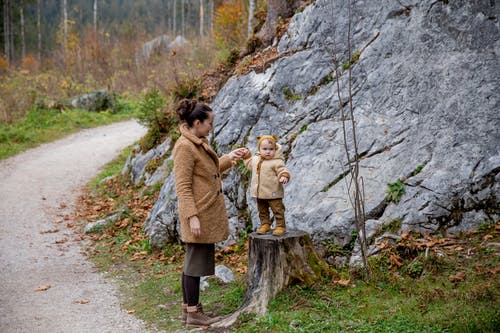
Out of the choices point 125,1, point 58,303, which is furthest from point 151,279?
point 125,1

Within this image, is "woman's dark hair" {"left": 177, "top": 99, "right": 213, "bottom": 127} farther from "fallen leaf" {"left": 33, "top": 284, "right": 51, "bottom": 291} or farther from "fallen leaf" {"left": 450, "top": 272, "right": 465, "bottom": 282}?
"fallen leaf" {"left": 33, "top": 284, "right": 51, "bottom": 291}

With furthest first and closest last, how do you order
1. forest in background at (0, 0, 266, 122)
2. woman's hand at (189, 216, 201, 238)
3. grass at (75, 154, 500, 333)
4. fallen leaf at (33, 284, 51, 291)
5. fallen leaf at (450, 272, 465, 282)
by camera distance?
forest in background at (0, 0, 266, 122) → fallen leaf at (33, 284, 51, 291) → fallen leaf at (450, 272, 465, 282) → woman's hand at (189, 216, 201, 238) → grass at (75, 154, 500, 333)

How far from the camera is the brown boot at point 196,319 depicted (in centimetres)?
518

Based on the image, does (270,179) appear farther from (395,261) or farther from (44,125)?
(44,125)

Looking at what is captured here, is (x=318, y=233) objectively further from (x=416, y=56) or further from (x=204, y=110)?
(x=416, y=56)

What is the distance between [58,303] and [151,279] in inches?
51.4

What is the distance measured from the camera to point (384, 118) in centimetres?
707

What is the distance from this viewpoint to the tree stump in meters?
5.16

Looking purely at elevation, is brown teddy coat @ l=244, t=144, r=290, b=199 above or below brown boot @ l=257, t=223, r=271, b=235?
above

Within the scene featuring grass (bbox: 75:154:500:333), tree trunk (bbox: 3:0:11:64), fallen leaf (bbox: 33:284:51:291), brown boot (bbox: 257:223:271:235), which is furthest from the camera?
tree trunk (bbox: 3:0:11:64)

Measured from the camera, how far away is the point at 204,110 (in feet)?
16.7

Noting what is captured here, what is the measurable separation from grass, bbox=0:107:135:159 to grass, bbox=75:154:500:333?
11.5 meters

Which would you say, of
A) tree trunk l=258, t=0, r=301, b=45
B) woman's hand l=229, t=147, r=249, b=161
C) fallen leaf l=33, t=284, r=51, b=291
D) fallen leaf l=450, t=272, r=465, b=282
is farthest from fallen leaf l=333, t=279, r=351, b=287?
tree trunk l=258, t=0, r=301, b=45

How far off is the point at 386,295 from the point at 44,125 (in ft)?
58.3
